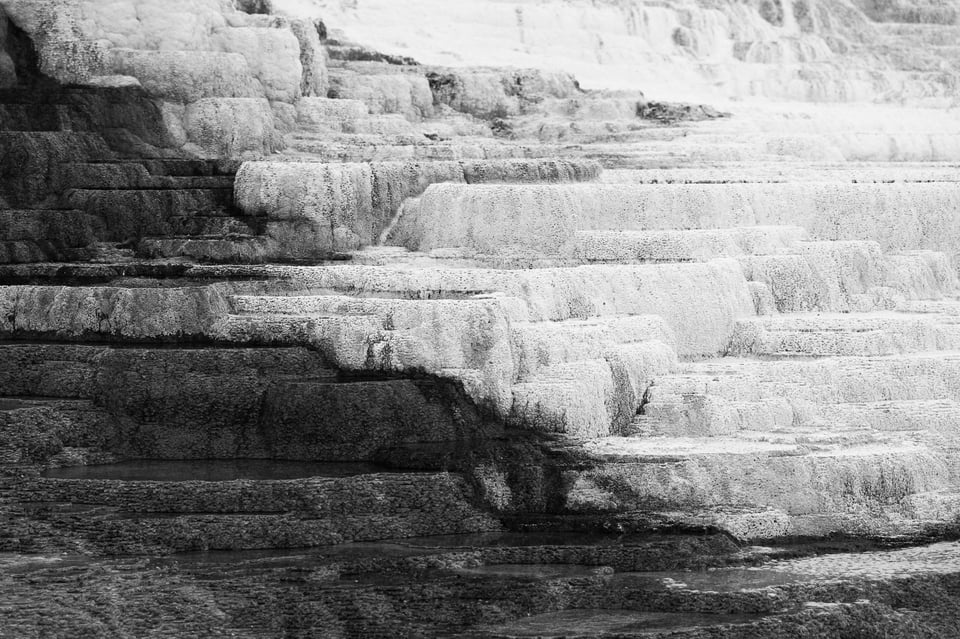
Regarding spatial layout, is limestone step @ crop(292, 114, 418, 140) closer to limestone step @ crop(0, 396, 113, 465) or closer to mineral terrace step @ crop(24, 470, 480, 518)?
limestone step @ crop(0, 396, 113, 465)

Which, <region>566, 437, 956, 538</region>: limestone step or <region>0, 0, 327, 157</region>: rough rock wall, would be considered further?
<region>0, 0, 327, 157</region>: rough rock wall

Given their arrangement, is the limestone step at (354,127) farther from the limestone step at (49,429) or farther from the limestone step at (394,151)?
the limestone step at (49,429)

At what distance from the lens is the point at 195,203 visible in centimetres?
2488

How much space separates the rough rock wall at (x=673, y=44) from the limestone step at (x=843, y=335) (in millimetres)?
18122

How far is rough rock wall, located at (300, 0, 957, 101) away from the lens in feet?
138

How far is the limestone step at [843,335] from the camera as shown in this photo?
72.2 ft

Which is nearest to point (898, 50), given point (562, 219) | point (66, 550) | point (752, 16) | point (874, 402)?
point (752, 16)

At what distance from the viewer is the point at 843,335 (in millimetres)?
22141

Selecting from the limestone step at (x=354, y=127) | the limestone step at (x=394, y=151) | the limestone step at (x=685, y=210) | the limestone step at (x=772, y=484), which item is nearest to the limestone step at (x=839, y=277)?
the limestone step at (x=685, y=210)

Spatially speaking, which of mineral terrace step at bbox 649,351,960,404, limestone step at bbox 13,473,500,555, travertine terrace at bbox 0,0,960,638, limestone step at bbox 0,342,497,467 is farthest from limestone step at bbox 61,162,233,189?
limestone step at bbox 13,473,500,555

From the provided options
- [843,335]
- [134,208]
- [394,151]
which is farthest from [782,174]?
[134,208]

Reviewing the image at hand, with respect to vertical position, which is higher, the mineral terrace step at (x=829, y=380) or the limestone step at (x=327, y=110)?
the limestone step at (x=327, y=110)

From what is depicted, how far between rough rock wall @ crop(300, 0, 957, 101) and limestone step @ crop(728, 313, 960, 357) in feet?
59.5

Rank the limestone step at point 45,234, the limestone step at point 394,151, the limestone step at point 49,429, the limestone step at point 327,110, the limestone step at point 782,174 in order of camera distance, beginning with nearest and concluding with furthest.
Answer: the limestone step at point 49,429, the limestone step at point 45,234, the limestone step at point 782,174, the limestone step at point 394,151, the limestone step at point 327,110
